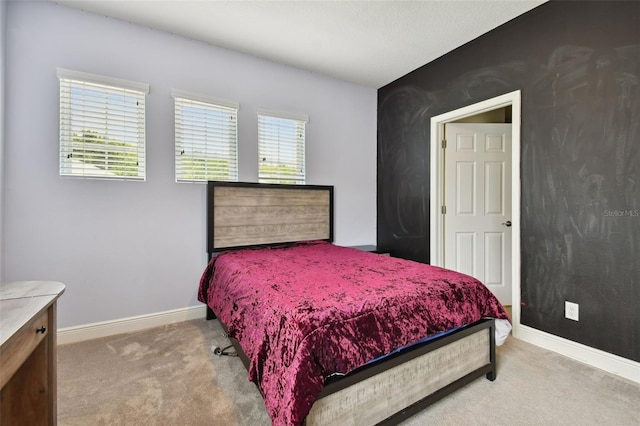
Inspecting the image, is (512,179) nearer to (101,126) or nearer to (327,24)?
(327,24)

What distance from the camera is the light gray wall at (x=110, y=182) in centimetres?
219

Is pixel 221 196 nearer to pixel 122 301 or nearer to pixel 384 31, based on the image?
pixel 122 301

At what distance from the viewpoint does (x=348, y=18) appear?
2471mm

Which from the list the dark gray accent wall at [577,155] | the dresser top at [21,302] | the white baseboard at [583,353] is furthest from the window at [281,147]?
the white baseboard at [583,353]

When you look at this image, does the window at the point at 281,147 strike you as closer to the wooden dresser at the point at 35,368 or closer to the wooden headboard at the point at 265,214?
the wooden headboard at the point at 265,214

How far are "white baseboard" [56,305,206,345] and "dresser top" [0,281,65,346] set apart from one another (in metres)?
1.51

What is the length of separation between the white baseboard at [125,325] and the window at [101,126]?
4.04ft

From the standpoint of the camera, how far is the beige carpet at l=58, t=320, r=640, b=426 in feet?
4.91

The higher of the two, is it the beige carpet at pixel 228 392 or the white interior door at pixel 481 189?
the white interior door at pixel 481 189

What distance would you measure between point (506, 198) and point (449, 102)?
3.95 ft

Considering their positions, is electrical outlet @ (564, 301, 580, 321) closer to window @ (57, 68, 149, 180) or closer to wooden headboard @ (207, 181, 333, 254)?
wooden headboard @ (207, 181, 333, 254)

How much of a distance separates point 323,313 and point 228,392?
3.02 feet

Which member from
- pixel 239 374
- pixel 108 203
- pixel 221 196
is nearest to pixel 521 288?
pixel 239 374

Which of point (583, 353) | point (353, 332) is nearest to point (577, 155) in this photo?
point (583, 353)
